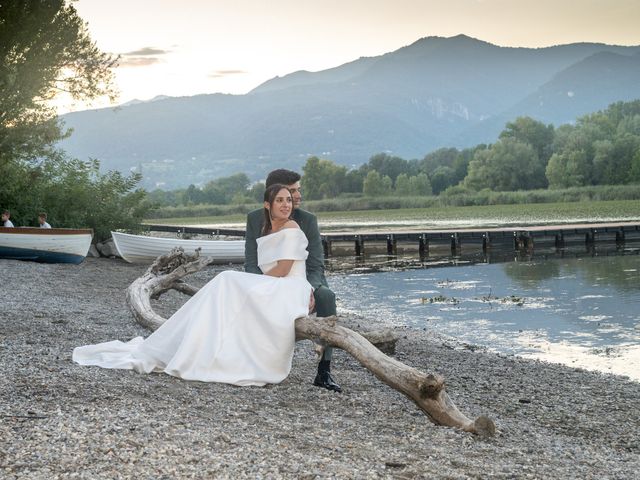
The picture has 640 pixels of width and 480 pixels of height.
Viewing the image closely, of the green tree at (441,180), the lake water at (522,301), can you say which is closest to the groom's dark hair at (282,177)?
the lake water at (522,301)

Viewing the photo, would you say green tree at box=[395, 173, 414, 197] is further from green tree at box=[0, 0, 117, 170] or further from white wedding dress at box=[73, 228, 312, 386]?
white wedding dress at box=[73, 228, 312, 386]

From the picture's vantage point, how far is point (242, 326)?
24.9 feet

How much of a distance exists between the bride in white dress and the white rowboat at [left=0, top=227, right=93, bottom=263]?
16.1 metres

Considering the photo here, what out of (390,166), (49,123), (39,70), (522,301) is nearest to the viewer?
(522,301)

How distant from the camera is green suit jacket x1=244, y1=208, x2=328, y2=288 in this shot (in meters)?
8.21

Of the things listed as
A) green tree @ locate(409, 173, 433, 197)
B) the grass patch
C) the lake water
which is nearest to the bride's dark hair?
the lake water

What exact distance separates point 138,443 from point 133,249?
22.6 metres

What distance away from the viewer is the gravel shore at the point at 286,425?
17.1 feet

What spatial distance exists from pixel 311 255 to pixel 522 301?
1454 cm

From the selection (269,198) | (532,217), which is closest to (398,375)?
(269,198)

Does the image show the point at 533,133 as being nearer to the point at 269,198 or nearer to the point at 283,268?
the point at 269,198

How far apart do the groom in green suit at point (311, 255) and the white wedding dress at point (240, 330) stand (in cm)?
28

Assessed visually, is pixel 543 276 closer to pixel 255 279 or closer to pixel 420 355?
pixel 420 355

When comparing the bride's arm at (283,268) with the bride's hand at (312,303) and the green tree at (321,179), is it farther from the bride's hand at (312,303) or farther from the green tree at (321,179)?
the green tree at (321,179)
